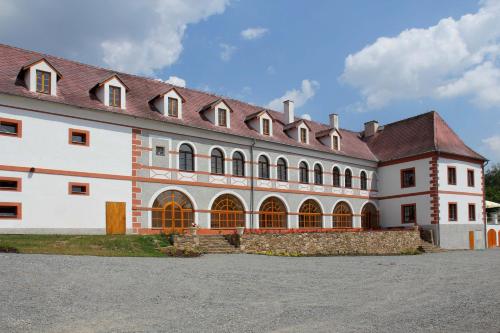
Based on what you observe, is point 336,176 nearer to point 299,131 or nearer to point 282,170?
point 299,131

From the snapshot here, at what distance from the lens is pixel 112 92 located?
2508 cm

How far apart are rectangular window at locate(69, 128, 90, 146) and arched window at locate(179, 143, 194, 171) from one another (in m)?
5.45

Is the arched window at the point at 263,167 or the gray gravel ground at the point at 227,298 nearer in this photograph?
the gray gravel ground at the point at 227,298

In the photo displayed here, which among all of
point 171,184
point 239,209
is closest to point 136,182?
point 171,184

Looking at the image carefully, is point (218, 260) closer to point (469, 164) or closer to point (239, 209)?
point (239, 209)

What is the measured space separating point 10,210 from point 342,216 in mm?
23209

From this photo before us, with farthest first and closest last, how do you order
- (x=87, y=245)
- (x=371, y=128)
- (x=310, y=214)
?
(x=371, y=128) < (x=310, y=214) < (x=87, y=245)

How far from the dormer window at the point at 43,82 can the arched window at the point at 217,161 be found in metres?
9.86

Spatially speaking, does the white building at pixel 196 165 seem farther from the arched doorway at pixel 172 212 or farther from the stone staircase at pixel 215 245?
the stone staircase at pixel 215 245

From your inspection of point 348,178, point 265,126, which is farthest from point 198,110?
point 348,178

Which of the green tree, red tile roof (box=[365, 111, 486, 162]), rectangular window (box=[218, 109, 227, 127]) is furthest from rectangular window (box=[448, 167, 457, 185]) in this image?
the green tree

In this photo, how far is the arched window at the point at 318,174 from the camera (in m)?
35.0

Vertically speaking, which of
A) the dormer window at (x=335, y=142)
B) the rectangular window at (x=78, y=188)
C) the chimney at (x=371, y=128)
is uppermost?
the chimney at (x=371, y=128)

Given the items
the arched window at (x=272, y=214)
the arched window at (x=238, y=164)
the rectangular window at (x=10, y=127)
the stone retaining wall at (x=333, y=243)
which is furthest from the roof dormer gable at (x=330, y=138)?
the rectangular window at (x=10, y=127)
